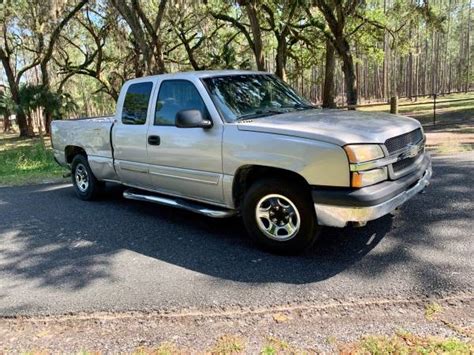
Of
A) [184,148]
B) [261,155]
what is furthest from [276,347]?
[184,148]

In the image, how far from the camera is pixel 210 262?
171 inches

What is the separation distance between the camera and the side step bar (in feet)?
15.6

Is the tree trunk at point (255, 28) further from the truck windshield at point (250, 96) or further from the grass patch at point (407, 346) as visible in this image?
the grass patch at point (407, 346)

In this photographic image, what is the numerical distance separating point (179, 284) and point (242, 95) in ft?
7.72

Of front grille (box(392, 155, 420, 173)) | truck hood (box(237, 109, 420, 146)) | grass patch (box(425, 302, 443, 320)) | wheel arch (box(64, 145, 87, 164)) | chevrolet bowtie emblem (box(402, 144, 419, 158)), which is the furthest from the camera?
wheel arch (box(64, 145, 87, 164))

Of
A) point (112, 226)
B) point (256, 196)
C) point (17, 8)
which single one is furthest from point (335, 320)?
point (17, 8)

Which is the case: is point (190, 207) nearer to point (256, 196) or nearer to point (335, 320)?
point (256, 196)

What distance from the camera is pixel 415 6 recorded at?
1769cm

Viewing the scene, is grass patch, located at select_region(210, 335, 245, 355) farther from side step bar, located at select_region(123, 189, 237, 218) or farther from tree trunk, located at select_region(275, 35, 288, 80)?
tree trunk, located at select_region(275, 35, 288, 80)

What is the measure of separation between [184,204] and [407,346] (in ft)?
10.1

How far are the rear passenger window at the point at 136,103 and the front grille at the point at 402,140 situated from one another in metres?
3.15

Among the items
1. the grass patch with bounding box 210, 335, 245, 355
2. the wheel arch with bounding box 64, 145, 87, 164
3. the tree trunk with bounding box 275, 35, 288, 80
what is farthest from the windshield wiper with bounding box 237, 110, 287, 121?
the tree trunk with bounding box 275, 35, 288, 80

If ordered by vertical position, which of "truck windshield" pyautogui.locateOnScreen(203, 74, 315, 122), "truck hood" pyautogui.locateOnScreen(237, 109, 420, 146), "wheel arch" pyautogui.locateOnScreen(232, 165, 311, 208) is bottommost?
"wheel arch" pyautogui.locateOnScreen(232, 165, 311, 208)

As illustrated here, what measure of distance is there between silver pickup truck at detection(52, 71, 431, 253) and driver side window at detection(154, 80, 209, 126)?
0.05 ft
